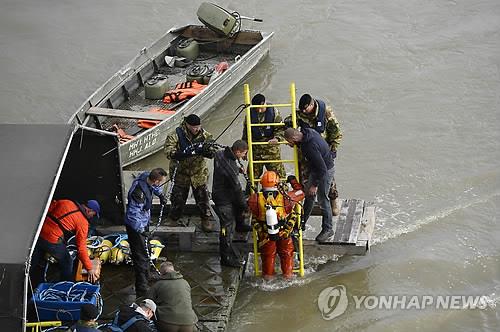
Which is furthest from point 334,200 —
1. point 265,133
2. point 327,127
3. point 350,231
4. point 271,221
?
point 271,221

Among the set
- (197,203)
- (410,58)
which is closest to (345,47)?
(410,58)

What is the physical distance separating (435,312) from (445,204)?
2.97 m

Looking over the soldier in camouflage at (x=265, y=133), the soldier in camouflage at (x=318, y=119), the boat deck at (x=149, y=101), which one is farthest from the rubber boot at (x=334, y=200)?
the boat deck at (x=149, y=101)

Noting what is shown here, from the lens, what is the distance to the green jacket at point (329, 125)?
11672mm

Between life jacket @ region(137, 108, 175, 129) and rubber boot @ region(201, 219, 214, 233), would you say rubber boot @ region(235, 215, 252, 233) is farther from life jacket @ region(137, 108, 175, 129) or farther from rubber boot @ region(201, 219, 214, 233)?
life jacket @ region(137, 108, 175, 129)

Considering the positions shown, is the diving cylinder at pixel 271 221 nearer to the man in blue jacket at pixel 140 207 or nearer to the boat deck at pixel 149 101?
the man in blue jacket at pixel 140 207

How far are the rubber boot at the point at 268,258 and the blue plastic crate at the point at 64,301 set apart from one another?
231 cm

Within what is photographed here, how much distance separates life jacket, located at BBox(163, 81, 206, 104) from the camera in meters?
17.0

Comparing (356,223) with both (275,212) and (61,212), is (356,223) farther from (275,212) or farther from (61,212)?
(61,212)

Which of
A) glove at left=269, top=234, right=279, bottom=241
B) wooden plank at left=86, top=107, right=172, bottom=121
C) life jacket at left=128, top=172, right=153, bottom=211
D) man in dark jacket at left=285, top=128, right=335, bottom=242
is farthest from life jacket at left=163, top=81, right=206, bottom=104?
life jacket at left=128, top=172, right=153, bottom=211

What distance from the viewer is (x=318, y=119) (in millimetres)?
11641

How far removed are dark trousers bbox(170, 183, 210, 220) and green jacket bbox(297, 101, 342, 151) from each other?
169cm

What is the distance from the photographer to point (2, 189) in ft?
32.6

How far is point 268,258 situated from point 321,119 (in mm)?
2010
